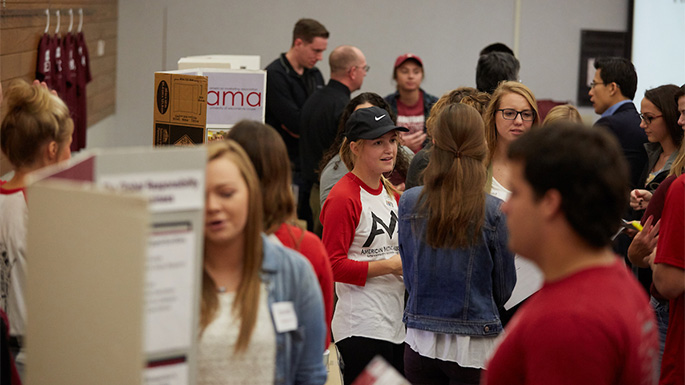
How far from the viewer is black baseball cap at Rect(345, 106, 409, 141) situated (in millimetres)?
2822

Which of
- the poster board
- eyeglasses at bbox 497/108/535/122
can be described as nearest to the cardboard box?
the poster board

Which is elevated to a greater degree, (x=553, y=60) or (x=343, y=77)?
(x=553, y=60)

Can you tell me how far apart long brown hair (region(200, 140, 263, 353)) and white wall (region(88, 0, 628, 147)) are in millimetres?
6540

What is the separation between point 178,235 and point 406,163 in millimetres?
2474

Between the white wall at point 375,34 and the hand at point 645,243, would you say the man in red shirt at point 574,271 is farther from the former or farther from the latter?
the white wall at point 375,34

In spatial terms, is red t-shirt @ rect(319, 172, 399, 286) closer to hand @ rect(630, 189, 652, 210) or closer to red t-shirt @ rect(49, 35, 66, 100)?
hand @ rect(630, 189, 652, 210)

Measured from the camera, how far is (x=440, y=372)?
2455 mm

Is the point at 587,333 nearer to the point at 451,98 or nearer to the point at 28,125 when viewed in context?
the point at 28,125

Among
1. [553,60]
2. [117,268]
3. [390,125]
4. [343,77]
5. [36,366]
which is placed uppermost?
[553,60]

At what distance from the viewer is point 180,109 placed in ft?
9.73

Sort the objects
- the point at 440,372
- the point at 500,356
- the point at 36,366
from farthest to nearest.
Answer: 1. the point at 440,372
2. the point at 500,356
3. the point at 36,366

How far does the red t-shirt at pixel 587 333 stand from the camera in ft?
4.13

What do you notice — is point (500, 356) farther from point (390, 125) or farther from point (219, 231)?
point (390, 125)

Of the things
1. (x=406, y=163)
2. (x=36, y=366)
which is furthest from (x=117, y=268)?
(x=406, y=163)
